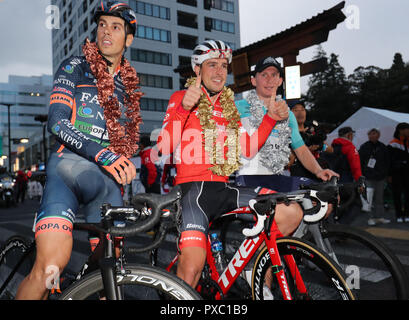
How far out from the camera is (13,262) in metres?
2.86

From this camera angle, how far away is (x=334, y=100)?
5531cm

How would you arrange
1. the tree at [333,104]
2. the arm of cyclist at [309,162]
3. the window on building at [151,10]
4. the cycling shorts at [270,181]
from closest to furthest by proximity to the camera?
the arm of cyclist at [309,162], the cycling shorts at [270,181], the window on building at [151,10], the tree at [333,104]

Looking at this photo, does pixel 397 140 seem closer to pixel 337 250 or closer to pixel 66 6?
pixel 337 250

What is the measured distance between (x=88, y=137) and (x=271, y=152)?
1582 millimetres

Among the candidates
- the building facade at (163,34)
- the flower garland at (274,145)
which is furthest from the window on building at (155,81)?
the flower garland at (274,145)

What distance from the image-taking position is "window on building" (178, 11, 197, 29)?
4731 cm

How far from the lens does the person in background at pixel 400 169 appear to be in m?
7.62

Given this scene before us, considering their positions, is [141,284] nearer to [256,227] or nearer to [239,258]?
[256,227]

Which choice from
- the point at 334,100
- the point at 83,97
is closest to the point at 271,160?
the point at 83,97

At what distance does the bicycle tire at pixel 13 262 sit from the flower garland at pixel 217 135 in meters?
1.51

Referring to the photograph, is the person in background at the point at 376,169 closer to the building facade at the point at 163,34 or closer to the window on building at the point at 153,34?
the building facade at the point at 163,34

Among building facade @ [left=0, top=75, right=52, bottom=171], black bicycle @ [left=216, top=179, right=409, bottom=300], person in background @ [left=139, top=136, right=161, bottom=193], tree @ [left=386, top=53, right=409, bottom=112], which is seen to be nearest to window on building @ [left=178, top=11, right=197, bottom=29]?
tree @ [left=386, top=53, right=409, bottom=112]

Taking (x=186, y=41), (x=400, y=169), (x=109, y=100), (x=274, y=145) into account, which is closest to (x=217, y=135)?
(x=274, y=145)

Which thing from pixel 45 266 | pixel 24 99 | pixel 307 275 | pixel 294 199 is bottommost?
pixel 307 275
